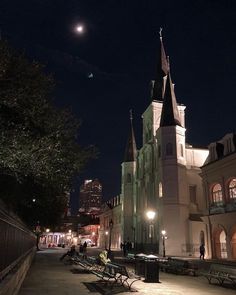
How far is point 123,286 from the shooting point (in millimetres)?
A: 14000

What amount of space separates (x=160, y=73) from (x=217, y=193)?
123ft

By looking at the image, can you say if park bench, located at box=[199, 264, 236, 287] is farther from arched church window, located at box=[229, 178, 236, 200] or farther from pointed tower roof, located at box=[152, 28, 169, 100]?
pointed tower roof, located at box=[152, 28, 169, 100]

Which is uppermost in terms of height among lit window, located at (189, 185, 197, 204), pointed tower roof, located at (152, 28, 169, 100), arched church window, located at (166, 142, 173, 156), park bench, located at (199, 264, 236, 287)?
pointed tower roof, located at (152, 28, 169, 100)

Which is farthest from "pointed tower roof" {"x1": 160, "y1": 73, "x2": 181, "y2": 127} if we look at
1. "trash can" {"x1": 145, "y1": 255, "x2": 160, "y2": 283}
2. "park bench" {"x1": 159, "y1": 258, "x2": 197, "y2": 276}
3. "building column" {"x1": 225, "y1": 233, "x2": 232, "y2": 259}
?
"trash can" {"x1": 145, "y1": 255, "x2": 160, "y2": 283}

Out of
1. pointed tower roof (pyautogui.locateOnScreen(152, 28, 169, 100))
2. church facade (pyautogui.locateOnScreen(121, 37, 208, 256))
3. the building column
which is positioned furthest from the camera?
pointed tower roof (pyautogui.locateOnScreen(152, 28, 169, 100))

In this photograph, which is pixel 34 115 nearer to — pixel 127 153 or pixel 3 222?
pixel 3 222

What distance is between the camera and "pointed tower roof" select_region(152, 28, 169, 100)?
6338cm

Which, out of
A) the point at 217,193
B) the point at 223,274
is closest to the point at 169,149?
the point at 217,193

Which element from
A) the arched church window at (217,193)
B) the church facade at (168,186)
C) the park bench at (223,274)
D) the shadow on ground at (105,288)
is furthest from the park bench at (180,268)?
the church facade at (168,186)

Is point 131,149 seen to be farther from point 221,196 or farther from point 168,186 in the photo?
point 221,196

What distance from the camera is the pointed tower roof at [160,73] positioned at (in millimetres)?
63375

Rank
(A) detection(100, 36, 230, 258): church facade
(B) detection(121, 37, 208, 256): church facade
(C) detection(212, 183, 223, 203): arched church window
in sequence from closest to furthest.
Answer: (C) detection(212, 183, 223, 203): arched church window < (A) detection(100, 36, 230, 258): church facade < (B) detection(121, 37, 208, 256): church facade

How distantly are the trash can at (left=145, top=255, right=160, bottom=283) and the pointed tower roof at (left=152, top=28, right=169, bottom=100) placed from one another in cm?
4861

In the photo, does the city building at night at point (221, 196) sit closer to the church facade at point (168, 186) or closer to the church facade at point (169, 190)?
the church facade at point (169, 190)
